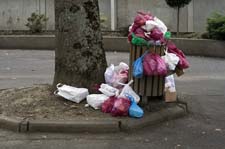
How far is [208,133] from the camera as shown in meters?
6.34

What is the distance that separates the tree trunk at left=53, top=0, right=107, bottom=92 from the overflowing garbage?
0.56 ft

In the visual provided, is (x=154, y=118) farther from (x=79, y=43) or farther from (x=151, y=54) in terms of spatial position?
(x=79, y=43)

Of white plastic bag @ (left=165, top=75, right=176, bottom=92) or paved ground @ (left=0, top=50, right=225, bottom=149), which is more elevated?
white plastic bag @ (left=165, top=75, right=176, bottom=92)

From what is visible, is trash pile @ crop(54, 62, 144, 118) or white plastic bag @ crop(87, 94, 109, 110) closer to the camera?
trash pile @ crop(54, 62, 144, 118)

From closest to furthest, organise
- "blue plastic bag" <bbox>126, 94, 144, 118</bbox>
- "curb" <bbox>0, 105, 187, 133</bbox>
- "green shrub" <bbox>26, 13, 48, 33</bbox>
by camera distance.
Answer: "curb" <bbox>0, 105, 187, 133</bbox> < "blue plastic bag" <bbox>126, 94, 144, 118</bbox> < "green shrub" <bbox>26, 13, 48, 33</bbox>

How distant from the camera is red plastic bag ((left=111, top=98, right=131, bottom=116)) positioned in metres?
6.46

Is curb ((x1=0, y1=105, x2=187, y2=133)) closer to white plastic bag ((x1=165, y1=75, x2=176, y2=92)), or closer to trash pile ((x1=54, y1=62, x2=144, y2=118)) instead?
trash pile ((x1=54, y1=62, x2=144, y2=118))

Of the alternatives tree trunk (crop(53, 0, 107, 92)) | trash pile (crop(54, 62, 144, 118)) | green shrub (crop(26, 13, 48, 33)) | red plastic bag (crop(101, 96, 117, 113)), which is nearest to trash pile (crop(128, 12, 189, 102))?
trash pile (crop(54, 62, 144, 118))

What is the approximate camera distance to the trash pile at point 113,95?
257 inches

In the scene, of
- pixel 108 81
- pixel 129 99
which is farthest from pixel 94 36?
pixel 129 99

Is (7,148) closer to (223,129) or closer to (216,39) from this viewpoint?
(223,129)

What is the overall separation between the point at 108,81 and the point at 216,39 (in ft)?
26.9

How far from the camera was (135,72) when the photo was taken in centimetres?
646

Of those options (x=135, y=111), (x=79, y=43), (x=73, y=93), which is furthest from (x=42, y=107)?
(x=135, y=111)
